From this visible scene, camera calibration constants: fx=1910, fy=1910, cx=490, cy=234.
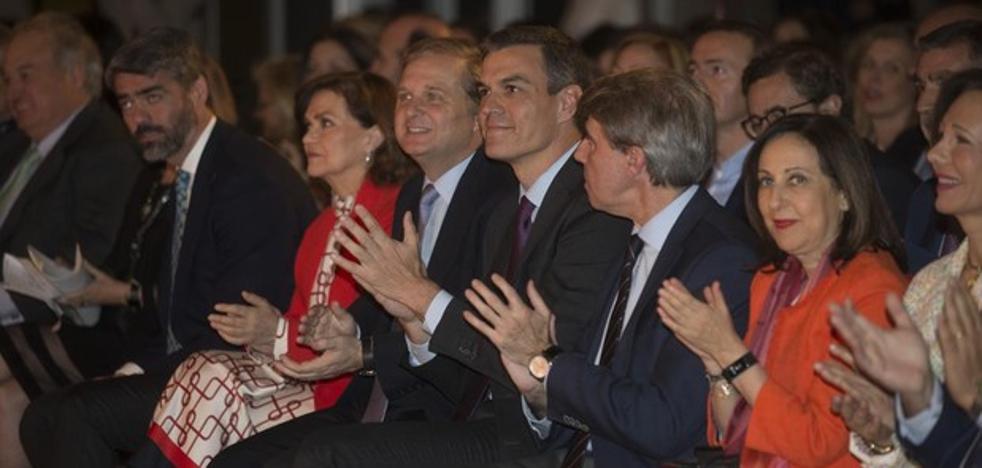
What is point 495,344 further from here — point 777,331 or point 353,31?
point 353,31

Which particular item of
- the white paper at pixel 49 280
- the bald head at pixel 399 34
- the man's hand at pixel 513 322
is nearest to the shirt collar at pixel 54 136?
the white paper at pixel 49 280

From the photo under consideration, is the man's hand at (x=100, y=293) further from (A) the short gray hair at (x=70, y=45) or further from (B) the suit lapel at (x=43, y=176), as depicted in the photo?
(A) the short gray hair at (x=70, y=45)

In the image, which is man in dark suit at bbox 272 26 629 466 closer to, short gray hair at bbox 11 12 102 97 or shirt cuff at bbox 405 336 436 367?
shirt cuff at bbox 405 336 436 367

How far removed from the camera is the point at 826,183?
4133 mm

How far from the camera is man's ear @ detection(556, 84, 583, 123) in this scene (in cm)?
497

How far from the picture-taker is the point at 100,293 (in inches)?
246

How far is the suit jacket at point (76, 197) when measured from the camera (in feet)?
22.0

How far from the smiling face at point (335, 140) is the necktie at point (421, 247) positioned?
349mm

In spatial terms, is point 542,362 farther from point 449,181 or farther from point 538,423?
point 449,181

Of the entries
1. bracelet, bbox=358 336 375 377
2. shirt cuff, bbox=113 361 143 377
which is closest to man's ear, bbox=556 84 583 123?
bracelet, bbox=358 336 375 377

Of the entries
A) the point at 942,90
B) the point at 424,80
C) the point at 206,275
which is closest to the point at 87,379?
the point at 206,275

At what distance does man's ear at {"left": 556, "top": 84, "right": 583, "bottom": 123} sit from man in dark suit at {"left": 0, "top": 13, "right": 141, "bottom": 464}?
82.7 inches

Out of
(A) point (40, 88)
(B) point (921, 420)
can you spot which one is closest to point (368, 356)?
(B) point (921, 420)

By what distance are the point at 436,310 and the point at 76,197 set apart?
2575 mm
